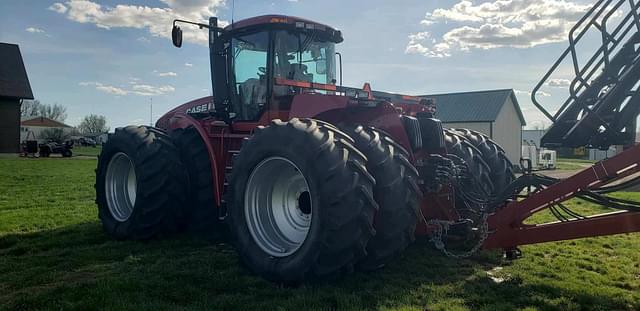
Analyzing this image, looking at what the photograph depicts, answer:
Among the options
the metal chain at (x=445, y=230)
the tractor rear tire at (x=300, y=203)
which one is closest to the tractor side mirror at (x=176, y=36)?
the tractor rear tire at (x=300, y=203)

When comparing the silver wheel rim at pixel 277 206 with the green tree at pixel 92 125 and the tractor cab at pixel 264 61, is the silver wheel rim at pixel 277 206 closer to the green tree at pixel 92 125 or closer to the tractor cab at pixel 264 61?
the tractor cab at pixel 264 61

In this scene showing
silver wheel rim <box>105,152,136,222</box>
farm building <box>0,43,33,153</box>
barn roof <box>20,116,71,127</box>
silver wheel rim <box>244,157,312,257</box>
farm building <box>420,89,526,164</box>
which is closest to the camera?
silver wheel rim <box>244,157,312,257</box>

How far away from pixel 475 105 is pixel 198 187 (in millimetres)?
33924

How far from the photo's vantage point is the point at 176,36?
7176mm

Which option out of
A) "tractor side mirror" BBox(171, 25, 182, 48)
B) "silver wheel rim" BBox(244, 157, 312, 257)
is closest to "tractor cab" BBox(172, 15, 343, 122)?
"tractor side mirror" BBox(171, 25, 182, 48)

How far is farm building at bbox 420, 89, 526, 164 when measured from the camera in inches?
1449

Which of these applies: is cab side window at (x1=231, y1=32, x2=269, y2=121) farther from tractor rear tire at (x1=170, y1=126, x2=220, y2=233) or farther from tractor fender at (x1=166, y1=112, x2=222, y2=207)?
tractor rear tire at (x1=170, y1=126, x2=220, y2=233)

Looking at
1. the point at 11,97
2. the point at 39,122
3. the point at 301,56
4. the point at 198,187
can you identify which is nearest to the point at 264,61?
the point at 301,56

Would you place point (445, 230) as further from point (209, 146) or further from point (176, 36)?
point (176, 36)

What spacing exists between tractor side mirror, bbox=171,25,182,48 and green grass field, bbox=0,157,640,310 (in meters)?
2.68

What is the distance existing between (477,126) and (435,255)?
3200cm

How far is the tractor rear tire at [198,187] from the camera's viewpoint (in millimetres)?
7246

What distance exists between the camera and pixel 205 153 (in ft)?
24.3

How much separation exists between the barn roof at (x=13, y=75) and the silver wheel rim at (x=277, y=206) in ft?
152
